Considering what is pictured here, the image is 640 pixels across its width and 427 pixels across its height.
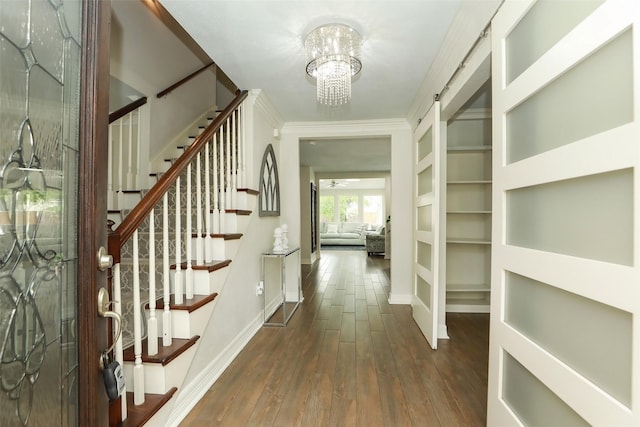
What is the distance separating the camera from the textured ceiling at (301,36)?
1.66m

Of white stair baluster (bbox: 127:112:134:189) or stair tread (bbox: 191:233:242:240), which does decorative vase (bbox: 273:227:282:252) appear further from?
white stair baluster (bbox: 127:112:134:189)

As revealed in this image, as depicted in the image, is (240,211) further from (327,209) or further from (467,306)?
(327,209)

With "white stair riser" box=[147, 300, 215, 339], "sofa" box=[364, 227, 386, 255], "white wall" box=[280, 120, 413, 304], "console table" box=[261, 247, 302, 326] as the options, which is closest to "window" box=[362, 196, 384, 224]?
"sofa" box=[364, 227, 386, 255]

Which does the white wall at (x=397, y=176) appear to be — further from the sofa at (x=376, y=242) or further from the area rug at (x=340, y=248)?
the area rug at (x=340, y=248)

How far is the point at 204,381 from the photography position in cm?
187

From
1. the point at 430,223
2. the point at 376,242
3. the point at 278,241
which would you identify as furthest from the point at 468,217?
the point at 376,242

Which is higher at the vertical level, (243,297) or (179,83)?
(179,83)

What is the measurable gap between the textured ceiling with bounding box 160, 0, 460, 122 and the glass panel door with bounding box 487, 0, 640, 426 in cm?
58

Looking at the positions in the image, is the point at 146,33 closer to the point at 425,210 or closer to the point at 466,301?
the point at 425,210

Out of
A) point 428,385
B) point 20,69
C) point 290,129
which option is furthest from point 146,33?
point 428,385

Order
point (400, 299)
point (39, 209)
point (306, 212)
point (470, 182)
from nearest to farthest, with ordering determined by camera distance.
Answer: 1. point (39, 209)
2. point (470, 182)
3. point (400, 299)
4. point (306, 212)

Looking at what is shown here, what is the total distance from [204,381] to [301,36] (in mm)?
2320

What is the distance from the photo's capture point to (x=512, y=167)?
1233 millimetres

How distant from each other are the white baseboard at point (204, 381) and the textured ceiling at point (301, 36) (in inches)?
85.6
